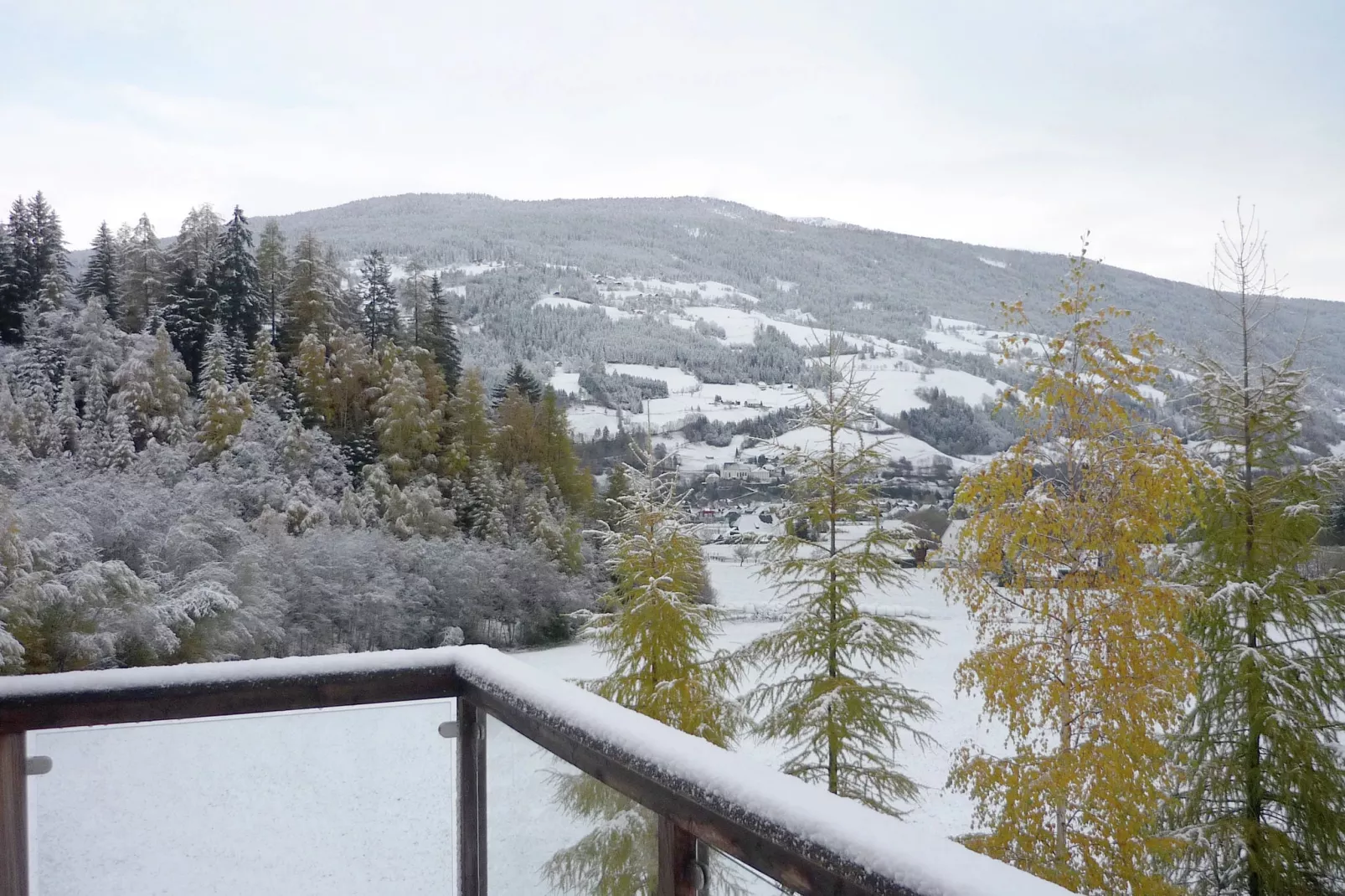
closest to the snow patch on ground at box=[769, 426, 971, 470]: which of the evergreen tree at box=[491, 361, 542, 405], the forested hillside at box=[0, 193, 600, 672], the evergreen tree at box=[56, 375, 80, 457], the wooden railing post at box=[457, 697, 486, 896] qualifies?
the wooden railing post at box=[457, 697, 486, 896]

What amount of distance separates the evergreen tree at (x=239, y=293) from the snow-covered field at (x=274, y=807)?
21604mm

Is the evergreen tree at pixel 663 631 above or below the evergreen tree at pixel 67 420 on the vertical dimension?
below

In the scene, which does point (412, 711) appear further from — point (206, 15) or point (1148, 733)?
point (206, 15)

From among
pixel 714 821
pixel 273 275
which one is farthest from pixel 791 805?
pixel 273 275

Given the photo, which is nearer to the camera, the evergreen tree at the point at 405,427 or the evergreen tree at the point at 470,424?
the evergreen tree at the point at 405,427

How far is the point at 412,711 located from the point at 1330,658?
9555 mm

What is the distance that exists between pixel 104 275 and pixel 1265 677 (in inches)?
861

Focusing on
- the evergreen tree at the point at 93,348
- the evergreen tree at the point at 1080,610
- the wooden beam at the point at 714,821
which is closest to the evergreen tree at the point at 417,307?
the evergreen tree at the point at 93,348

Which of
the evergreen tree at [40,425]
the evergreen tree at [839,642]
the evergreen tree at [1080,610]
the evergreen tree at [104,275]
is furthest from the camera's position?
the evergreen tree at [104,275]

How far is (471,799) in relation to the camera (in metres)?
1.34

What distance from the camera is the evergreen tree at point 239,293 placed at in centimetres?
2099

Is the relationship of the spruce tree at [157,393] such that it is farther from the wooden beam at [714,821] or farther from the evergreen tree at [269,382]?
the wooden beam at [714,821]

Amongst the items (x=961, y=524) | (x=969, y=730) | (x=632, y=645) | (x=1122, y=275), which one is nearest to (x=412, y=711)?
(x=961, y=524)

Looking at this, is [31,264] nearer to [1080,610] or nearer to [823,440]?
[823,440]
